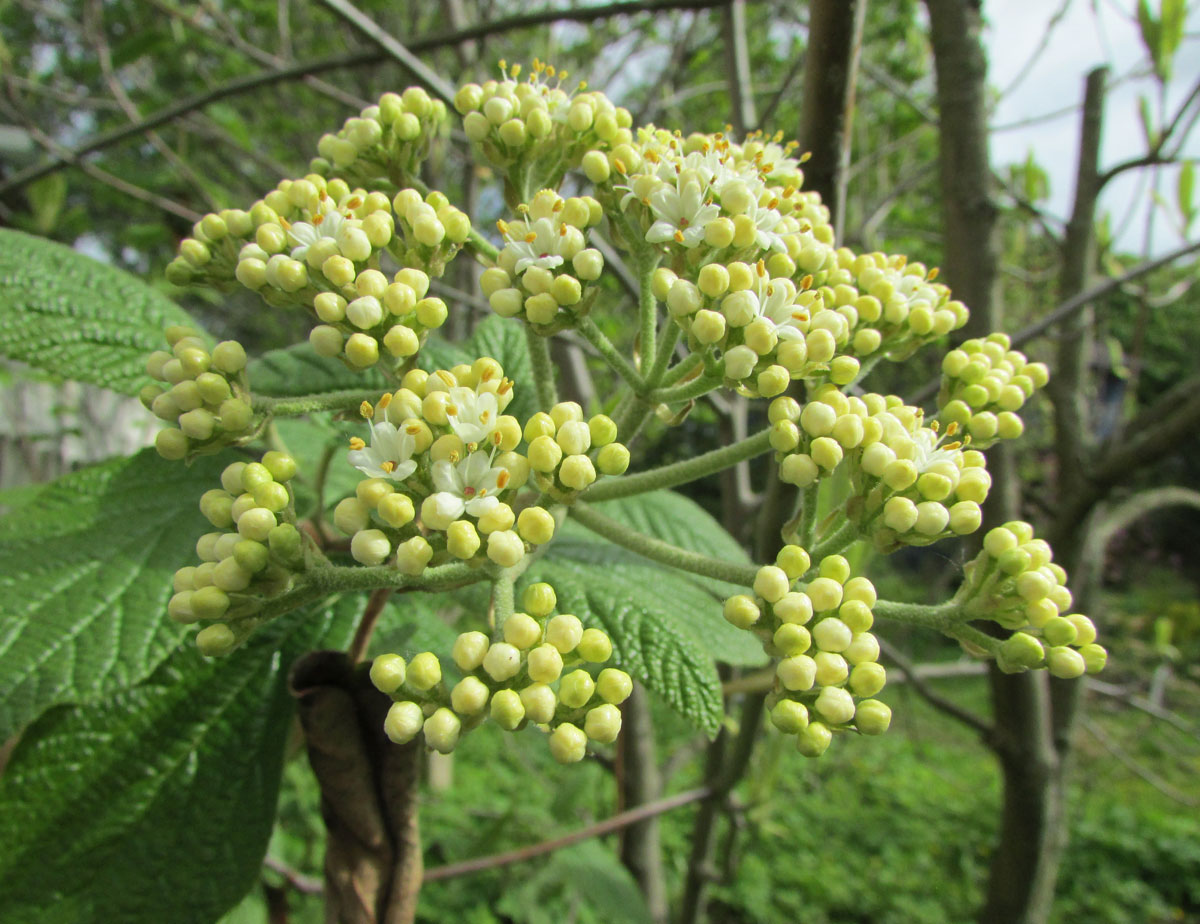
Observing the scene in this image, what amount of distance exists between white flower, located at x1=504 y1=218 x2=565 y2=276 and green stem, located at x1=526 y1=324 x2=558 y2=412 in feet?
0.27

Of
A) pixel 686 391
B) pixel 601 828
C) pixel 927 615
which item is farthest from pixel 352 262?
pixel 601 828

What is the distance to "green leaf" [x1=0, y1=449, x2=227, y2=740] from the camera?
937 millimetres

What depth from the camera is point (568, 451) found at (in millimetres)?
803

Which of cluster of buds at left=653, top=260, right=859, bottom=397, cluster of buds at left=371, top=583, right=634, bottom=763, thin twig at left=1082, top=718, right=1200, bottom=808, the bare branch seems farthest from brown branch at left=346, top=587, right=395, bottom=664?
thin twig at left=1082, top=718, right=1200, bottom=808

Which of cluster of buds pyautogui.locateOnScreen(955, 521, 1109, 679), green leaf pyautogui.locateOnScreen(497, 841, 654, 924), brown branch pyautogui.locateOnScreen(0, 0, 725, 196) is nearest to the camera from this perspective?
cluster of buds pyautogui.locateOnScreen(955, 521, 1109, 679)

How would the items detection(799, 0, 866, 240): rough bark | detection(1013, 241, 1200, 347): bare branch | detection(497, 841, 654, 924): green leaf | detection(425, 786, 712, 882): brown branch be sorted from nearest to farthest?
detection(799, 0, 866, 240): rough bark, detection(1013, 241, 1200, 347): bare branch, detection(425, 786, 712, 882): brown branch, detection(497, 841, 654, 924): green leaf

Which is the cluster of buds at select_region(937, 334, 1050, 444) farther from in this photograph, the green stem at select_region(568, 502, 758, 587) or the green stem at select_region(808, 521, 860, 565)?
the green stem at select_region(568, 502, 758, 587)

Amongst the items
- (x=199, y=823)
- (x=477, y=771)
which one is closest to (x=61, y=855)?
(x=199, y=823)

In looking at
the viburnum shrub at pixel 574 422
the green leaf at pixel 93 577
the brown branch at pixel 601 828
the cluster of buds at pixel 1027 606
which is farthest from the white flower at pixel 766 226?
the brown branch at pixel 601 828

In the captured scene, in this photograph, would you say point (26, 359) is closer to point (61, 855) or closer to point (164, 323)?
point (164, 323)

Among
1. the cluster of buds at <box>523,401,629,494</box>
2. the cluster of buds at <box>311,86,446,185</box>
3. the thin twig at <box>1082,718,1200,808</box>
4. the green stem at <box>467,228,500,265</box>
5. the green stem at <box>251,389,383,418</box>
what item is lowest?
the thin twig at <box>1082,718,1200,808</box>

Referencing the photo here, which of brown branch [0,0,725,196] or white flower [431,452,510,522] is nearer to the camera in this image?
white flower [431,452,510,522]

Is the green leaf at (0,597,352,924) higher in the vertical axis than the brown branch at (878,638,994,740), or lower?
lower

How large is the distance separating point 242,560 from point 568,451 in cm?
33
